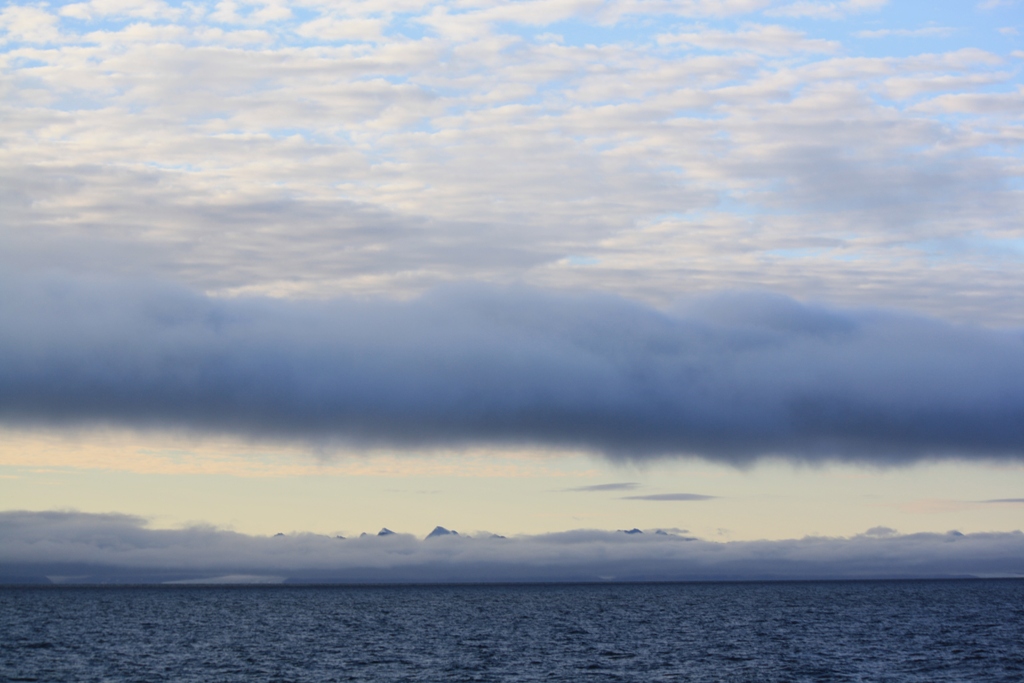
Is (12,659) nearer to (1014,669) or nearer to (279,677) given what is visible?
(279,677)

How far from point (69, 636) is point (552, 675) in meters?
97.3

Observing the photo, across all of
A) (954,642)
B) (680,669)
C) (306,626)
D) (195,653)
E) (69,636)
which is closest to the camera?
(680,669)

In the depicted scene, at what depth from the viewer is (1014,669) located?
375ft

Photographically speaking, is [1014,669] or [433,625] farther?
[433,625]

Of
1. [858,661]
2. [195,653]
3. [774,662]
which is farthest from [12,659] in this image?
[858,661]

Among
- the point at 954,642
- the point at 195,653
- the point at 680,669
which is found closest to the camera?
the point at 680,669

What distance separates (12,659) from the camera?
12512cm

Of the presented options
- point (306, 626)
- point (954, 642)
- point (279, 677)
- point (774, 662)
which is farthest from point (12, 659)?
point (954, 642)

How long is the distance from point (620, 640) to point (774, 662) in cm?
3689

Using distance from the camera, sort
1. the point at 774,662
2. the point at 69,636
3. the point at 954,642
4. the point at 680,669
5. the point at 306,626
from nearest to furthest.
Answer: the point at 680,669
the point at 774,662
the point at 954,642
the point at 69,636
the point at 306,626

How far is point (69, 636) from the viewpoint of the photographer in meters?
168

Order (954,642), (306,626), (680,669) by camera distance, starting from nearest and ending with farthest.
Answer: (680,669), (954,642), (306,626)

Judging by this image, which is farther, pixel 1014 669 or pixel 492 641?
pixel 492 641

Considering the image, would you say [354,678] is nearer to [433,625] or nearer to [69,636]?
[69,636]
